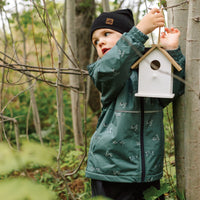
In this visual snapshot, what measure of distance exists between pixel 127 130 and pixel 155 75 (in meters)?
0.42

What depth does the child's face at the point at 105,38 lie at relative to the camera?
69.2 inches

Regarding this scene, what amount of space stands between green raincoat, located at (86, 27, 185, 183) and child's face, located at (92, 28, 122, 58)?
166 millimetres

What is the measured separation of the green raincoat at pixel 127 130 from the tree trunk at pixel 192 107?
0.11 m

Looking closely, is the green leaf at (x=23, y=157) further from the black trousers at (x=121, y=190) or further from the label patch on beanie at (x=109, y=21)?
the label patch on beanie at (x=109, y=21)

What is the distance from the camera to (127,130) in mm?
1649

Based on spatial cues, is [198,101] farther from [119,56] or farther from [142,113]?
[119,56]

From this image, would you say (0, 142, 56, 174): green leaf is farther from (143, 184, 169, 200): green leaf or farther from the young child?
(143, 184, 169, 200): green leaf

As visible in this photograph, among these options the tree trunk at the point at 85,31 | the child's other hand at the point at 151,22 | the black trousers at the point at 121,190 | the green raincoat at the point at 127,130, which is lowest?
the black trousers at the point at 121,190

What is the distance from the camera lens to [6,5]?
3.80 meters

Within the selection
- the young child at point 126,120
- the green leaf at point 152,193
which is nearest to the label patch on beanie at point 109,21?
the young child at point 126,120

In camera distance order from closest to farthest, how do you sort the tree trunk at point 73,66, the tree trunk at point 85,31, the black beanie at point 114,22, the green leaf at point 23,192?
the green leaf at point 23,192
the black beanie at point 114,22
the tree trunk at point 73,66
the tree trunk at point 85,31

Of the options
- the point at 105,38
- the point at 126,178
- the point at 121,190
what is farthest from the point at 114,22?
the point at 121,190

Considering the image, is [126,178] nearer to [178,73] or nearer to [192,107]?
[192,107]

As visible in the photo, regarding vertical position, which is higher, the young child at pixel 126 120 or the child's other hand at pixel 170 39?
the child's other hand at pixel 170 39
